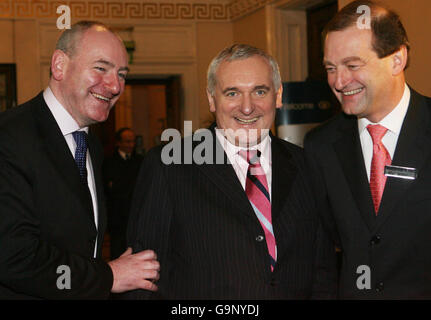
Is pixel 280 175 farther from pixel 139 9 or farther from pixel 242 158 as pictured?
pixel 139 9

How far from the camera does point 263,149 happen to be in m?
2.05

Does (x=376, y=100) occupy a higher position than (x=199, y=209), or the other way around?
(x=376, y=100)

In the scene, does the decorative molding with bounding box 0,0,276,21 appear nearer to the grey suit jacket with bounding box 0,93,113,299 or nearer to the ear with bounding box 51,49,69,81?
the ear with bounding box 51,49,69,81

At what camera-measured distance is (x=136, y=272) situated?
183 centimetres

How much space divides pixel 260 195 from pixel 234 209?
0.39ft

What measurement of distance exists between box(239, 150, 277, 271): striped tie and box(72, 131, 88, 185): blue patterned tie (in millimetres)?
582

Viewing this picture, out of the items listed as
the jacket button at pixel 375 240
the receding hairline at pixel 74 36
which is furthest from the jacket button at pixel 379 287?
the receding hairline at pixel 74 36

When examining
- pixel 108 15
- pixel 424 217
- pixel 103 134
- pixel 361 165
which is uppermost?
pixel 108 15

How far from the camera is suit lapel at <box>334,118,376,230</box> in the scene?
189cm

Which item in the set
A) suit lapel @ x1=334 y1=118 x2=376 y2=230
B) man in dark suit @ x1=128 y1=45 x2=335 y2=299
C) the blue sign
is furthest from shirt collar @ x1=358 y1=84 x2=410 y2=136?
the blue sign

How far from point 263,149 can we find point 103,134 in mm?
5861

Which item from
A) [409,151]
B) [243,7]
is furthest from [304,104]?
[409,151]
